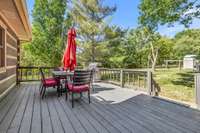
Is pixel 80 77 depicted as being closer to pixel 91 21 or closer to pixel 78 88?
pixel 78 88

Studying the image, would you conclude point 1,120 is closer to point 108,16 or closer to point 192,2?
point 192,2

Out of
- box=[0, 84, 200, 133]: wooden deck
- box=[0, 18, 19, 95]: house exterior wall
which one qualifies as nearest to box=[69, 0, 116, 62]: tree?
box=[0, 18, 19, 95]: house exterior wall

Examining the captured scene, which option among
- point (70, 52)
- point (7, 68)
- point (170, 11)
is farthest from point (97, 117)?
point (170, 11)

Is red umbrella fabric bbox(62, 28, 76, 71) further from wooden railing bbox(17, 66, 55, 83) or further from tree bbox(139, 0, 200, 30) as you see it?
tree bbox(139, 0, 200, 30)

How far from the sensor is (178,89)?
942 centimetres

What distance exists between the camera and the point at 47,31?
14.8m

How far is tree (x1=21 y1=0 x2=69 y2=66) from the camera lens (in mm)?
14734

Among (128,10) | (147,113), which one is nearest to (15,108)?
(147,113)

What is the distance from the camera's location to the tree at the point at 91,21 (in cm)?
1592

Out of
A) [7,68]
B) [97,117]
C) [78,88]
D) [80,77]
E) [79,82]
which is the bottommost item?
[97,117]

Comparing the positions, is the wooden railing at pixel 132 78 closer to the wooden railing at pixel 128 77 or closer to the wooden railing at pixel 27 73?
the wooden railing at pixel 128 77

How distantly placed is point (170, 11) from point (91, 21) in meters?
8.25

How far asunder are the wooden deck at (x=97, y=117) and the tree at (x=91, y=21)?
11624mm

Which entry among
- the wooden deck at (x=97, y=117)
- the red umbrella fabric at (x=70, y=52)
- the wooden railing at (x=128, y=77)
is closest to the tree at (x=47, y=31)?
the wooden railing at (x=128, y=77)
